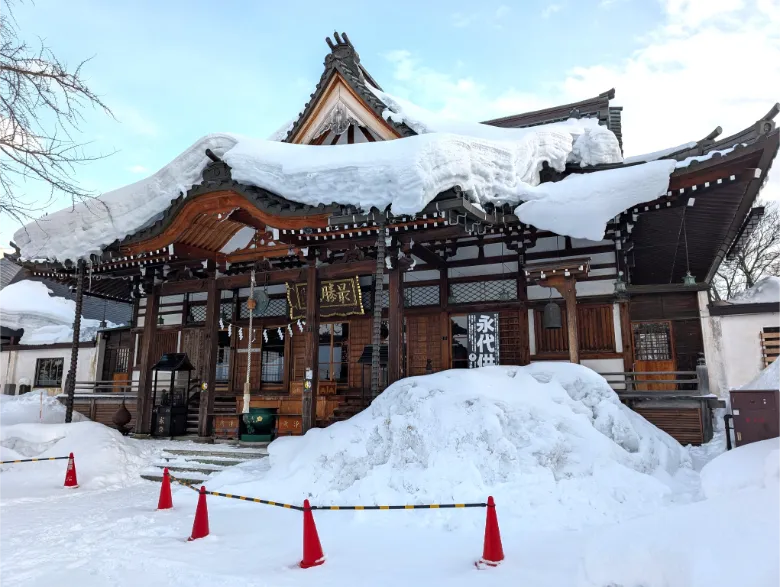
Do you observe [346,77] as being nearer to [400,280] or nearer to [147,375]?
[400,280]

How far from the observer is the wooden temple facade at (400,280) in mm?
10320

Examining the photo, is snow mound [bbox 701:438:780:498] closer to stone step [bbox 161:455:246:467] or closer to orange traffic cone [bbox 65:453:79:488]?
stone step [bbox 161:455:246:467]

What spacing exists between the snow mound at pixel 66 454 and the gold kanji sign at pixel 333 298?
489 cm

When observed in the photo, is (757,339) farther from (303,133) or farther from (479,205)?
(303,133)

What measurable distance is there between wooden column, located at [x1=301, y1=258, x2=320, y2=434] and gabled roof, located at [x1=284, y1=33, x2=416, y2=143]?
5.15 metres

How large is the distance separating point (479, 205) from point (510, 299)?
330 cm

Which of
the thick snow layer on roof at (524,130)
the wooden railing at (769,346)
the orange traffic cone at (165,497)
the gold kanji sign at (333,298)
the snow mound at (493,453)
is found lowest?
the orange traffic cone at (165,497)

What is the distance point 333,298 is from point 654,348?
844cm

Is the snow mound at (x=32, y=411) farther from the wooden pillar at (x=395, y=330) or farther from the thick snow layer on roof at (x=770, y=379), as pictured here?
the thick snow layer on roof at (x=770, y=379)

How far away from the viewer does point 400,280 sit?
11.2 m

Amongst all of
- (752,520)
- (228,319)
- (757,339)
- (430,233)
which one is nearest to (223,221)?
(228,319)

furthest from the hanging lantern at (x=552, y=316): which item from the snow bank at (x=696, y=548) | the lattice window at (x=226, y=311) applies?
the lattice window at (x=226, y=311)

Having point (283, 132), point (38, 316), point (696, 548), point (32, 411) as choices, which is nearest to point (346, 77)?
point (283, 132)

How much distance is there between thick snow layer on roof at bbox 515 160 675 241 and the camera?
10.2m
